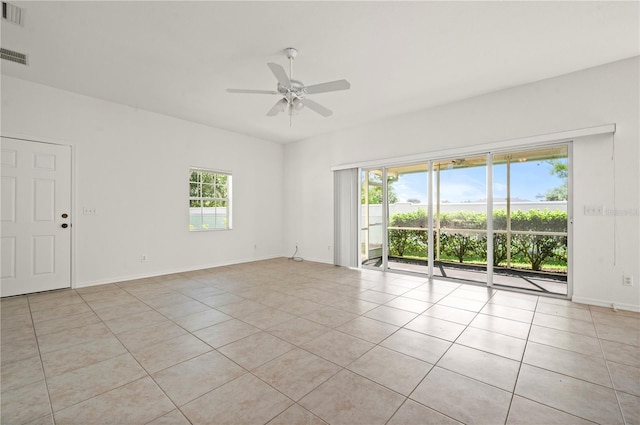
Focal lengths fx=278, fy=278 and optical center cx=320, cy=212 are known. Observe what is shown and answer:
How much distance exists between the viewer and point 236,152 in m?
6.44

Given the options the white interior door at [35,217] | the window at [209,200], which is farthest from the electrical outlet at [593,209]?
the white interior door at [35,217]

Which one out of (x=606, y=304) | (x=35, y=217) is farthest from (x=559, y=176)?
(x=35, y=217)

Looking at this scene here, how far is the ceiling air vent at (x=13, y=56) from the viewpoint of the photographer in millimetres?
3193

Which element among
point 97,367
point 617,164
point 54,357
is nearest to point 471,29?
point 617,164

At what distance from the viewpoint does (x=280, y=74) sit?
2754 millimetres

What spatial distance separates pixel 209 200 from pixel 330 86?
4.18 m

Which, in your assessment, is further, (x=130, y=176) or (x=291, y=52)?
(x=130, y=176)

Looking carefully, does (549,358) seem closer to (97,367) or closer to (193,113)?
(97,367)

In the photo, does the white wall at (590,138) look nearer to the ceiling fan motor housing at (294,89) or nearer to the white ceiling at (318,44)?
the white ceiling at (318,44)

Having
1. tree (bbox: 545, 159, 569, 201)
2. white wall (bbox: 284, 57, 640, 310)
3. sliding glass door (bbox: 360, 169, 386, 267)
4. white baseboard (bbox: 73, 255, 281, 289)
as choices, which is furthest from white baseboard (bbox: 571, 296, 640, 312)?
white baseboard (bbox: 73, 255, 281, 289)

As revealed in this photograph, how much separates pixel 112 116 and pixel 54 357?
3895mm

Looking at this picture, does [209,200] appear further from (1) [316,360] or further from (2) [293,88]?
(1) [316,360]

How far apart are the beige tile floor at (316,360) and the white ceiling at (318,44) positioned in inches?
119

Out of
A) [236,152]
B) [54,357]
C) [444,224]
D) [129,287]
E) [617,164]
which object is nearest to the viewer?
[54,357]
